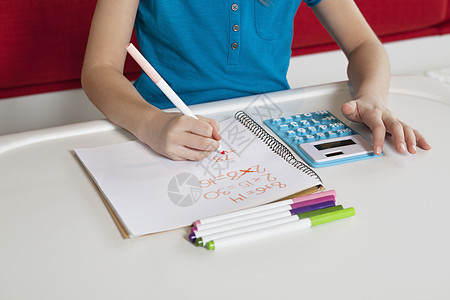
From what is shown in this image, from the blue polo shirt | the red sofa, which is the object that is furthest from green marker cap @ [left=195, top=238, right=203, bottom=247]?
the red sofa

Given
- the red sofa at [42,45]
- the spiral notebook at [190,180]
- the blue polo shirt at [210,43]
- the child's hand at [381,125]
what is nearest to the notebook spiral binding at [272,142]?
the spiral notebook at [190,180]

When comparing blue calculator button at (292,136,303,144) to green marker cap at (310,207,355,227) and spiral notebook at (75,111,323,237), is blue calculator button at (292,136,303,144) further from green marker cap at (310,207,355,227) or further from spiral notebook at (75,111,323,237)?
green marker cap at (310,207,355,227)

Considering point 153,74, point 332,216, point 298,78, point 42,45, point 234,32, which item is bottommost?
point 332,216

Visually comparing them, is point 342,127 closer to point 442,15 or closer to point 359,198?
point 359,198

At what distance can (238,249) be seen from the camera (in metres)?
0.50

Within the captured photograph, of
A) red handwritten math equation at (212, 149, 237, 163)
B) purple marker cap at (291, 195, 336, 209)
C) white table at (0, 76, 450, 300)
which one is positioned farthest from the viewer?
red handwritten math equation at (212, 149, 237, 163)

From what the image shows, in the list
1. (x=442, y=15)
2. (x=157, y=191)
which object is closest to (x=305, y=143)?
(x=157, y=191)

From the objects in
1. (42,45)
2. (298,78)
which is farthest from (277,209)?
(298,78)

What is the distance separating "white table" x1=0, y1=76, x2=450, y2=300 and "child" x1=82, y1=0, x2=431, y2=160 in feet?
0.56

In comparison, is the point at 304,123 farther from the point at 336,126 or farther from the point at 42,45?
the point at 42,45

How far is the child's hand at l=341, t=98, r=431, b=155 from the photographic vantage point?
694 mm

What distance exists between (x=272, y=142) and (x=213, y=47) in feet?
1.21

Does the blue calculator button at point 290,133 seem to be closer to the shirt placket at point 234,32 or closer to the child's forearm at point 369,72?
the child's forearm at point 369,72

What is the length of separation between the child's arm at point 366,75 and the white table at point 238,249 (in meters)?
0.03
